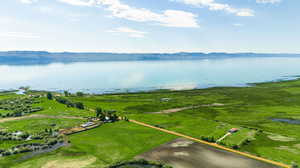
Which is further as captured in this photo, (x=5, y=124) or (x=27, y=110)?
(x=27, y=110)

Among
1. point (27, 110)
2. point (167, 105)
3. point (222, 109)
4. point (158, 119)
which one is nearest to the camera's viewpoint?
point (158, 119)

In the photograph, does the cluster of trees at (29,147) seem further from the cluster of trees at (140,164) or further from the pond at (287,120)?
the pond at (287,120)

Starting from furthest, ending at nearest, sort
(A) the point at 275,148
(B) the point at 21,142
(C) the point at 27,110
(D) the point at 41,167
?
(C) the point at 27,110 < (B) the point at 21,142 < (A) the point at 275,148 < (D) the point at 41,167

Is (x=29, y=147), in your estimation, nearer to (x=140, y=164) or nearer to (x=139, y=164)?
(x=139, y=164)

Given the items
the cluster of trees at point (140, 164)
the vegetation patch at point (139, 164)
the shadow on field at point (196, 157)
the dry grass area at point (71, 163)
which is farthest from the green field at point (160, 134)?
the shadow on field at point (196, 157)

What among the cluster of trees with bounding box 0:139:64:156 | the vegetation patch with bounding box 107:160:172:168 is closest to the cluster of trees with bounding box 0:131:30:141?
the cluster of trees with bounding box 0:139:64:156

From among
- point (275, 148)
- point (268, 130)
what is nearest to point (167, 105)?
point (268, 130)

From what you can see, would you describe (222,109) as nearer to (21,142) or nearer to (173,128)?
(173,128)

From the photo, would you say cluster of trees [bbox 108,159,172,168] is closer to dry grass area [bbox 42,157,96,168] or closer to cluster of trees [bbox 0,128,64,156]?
dry grass area [bbox 42,157,96,168]

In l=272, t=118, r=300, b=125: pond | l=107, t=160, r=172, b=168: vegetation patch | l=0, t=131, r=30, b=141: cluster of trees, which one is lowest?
l=107, t=160, r=172, b=168: vegetation patch
